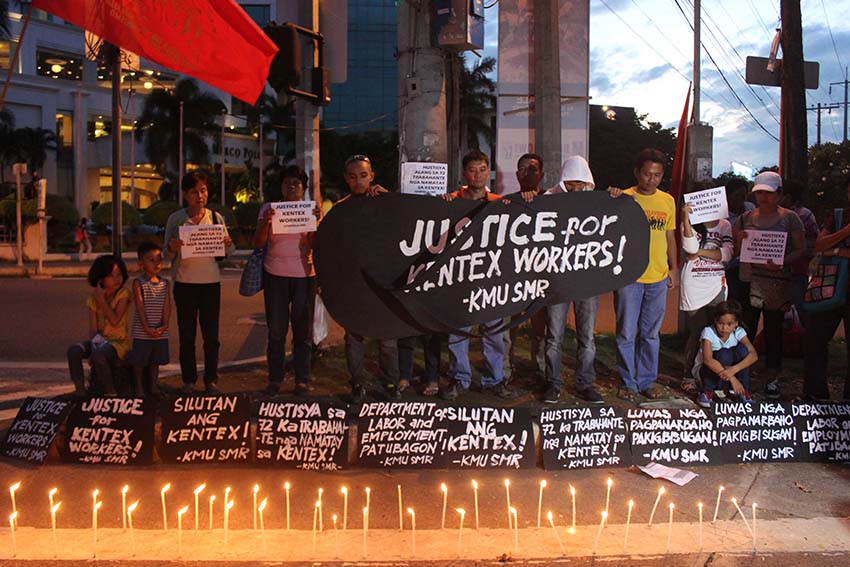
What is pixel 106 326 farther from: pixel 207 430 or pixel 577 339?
pixel 577 339

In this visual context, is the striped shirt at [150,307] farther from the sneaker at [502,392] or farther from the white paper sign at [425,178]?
the sneaker at [502,392]

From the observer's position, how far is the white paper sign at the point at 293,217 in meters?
5.98

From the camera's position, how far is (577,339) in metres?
6.17

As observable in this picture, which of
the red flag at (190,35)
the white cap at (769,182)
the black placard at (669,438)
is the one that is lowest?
the black placard at (669,438)

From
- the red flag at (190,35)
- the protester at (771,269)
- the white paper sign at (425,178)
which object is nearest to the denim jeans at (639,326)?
the protester at (771,269)

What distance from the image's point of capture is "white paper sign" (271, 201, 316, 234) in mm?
5980

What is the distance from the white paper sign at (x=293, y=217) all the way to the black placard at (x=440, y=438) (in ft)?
5.30

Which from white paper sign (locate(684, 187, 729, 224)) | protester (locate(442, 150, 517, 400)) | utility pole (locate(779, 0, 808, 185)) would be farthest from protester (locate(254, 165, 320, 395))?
utility pole (locate(779, 0, 808, 185))

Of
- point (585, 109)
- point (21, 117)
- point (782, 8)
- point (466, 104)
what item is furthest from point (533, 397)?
point (21, 117)

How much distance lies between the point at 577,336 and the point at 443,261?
1.46m

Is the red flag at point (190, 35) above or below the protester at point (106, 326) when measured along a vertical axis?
above

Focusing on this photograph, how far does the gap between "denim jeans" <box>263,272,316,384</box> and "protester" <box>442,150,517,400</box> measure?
119 cm

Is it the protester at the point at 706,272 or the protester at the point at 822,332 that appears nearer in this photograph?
the protester at the point at 822,332

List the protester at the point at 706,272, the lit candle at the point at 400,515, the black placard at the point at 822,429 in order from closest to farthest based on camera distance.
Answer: the lit candle at the point at 400,515
the black placard at the point at 822,429
the protester at the point at 706,272
